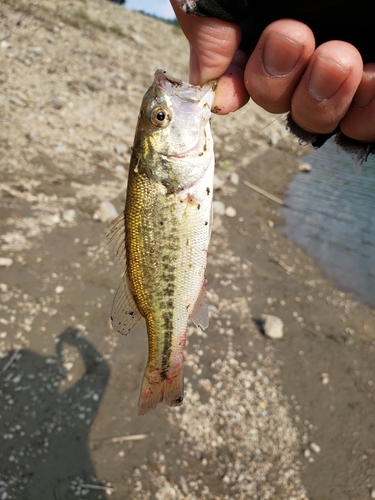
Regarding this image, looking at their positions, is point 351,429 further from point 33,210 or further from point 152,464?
point 33,210

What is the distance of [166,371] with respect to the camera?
8.36 feet

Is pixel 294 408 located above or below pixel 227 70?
below

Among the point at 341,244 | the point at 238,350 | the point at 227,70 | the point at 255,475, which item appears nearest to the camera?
the point at 227,70

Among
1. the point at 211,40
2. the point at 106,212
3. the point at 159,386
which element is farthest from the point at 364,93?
the point at 106,212

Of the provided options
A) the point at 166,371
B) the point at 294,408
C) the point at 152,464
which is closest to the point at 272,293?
the point at 294,408

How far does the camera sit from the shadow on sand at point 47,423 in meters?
3.71

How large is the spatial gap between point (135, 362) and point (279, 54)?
3683 mm

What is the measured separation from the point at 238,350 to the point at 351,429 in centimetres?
159

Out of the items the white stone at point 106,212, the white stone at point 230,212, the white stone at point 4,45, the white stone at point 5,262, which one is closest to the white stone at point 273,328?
the white stone at point 106,212

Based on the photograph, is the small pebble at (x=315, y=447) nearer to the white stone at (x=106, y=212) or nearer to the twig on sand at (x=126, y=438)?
the twig on sand at (x=126, y=438)

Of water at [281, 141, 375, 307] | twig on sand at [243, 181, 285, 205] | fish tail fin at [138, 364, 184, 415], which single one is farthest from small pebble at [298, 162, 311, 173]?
fish tail fin at [138, 364, 184, 415]

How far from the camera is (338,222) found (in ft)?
35.9

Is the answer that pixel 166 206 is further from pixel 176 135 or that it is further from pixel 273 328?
pixel 273 328

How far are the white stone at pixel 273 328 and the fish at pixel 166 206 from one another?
359 cm
